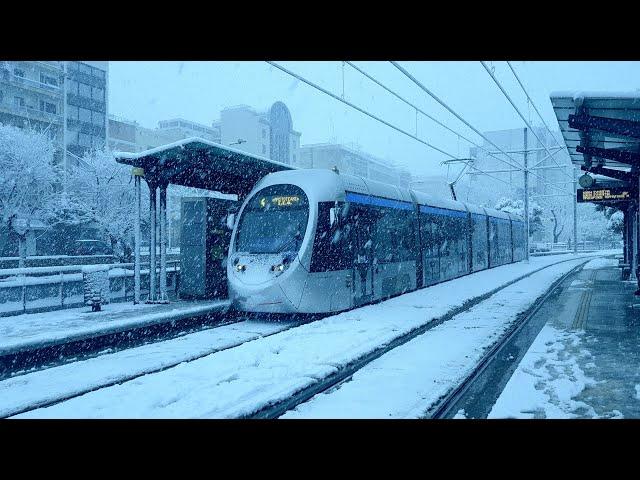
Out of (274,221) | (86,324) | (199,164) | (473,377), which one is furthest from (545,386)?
(199,164)

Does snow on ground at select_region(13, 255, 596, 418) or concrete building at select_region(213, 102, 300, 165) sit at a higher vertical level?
concrete building at select_region(213, 102, 300, 165)

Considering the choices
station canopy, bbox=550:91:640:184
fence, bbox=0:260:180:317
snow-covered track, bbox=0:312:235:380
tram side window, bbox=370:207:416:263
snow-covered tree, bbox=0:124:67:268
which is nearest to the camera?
snow-covered track, bbox=0:312:235:380

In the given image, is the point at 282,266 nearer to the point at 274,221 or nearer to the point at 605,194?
the point at 274,221

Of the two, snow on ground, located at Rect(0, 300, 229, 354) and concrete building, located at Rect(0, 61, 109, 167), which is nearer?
snow on ground, located at Rect(0, 300, 229, 354)

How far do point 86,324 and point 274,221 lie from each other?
418 centimetres

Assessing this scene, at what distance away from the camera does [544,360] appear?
26.4 ft

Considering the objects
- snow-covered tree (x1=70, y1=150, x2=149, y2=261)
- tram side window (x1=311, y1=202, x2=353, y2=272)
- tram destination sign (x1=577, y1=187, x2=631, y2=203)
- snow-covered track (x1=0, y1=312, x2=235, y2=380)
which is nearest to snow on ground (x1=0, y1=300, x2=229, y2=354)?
snow-covered track (x1=0, y1=312, x2=235, y2=380)

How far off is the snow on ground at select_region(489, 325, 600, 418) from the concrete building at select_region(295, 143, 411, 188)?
60772 mm

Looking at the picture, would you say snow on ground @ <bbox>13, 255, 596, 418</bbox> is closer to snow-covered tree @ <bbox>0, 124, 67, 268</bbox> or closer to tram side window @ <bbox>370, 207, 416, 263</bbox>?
tram side window @ <bbox>370, 207, 416, 263</bbox>

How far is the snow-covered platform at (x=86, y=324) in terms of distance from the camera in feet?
29.2

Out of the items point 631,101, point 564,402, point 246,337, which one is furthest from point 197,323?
point 631,101

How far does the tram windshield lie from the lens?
39.2 ft

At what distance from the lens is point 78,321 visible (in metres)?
11.8
